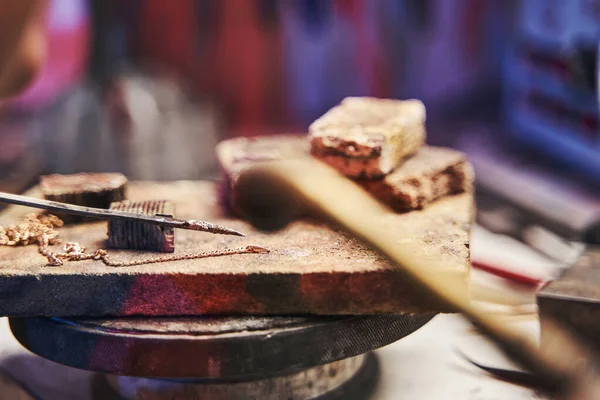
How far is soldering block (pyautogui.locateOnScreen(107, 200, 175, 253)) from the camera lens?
1.87 m

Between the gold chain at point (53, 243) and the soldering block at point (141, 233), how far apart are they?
0.05m

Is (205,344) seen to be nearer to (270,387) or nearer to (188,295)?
(188,295)

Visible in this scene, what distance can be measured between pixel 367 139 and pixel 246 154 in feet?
1.46

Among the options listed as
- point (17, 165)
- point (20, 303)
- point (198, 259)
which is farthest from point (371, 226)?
point (17, 165)

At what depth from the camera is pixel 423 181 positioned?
2.23 meters

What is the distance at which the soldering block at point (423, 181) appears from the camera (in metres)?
2.17

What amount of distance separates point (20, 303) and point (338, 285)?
747mm

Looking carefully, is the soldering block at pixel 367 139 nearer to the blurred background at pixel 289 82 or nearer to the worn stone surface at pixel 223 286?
the worn stone surface at pixel 223 286

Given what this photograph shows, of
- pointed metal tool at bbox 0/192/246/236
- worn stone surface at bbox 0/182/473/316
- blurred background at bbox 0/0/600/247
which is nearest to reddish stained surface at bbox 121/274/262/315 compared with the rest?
worn stone surface at bbox 0/182/473/316

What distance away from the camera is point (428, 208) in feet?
7.27

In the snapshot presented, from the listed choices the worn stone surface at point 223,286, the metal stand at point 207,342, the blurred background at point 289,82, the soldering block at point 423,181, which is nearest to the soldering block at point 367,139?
the soldering block at point 423,181

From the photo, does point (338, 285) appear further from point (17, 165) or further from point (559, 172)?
point (17, 165)

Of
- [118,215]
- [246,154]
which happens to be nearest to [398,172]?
[246,154]

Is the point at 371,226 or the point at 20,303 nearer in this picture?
the point at 20,303
